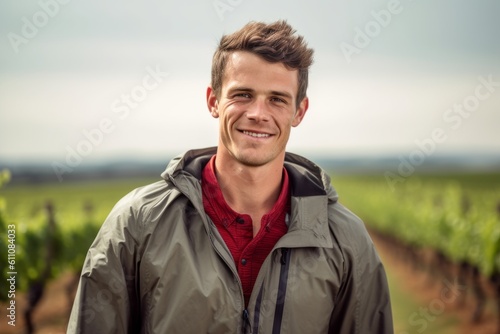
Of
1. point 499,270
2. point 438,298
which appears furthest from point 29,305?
point 438,298

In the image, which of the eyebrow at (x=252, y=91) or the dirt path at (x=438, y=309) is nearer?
the eyebrow at (x=252, y=91)

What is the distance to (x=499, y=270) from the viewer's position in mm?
Result: 9758

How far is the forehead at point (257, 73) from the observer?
243 cm

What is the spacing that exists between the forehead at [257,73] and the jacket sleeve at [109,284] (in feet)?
2.49

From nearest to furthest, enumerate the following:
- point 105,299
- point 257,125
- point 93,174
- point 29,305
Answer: point 105,299
point 257,125
point 29,305
point 93,174

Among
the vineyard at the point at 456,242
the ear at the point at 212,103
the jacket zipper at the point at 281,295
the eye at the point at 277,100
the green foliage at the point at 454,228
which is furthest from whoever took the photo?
the vineyard at the point at 456,242

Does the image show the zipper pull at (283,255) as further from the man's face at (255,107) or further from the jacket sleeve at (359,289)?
the man's face at (255,107)

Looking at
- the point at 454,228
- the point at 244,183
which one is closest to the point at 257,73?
the point at 244,183

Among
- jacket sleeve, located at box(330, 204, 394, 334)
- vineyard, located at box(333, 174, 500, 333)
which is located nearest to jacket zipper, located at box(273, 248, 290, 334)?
jacket sleeve, located at box(330, 204, 394, 334)

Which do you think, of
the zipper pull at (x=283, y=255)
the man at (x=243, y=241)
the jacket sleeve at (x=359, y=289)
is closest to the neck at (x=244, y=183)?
the man at (x=243, y=241)

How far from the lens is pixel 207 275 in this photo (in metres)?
2.32

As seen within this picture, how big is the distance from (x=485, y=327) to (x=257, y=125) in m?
9.77

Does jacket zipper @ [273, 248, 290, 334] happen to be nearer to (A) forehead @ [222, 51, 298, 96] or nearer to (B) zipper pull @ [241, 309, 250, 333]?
(B) zipper pull @ [241, 309, 250, 333]

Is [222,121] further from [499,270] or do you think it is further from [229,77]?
[499,270]
